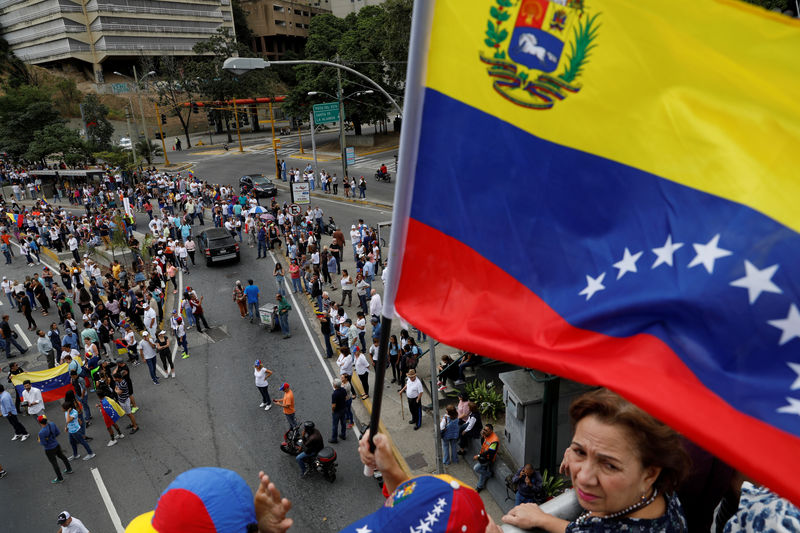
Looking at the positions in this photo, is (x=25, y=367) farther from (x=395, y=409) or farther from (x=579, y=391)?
(x=579, y=391)

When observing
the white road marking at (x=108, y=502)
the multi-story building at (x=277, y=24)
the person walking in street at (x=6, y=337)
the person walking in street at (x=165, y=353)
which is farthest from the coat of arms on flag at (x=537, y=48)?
the multi-story building at (x=277, y=24)

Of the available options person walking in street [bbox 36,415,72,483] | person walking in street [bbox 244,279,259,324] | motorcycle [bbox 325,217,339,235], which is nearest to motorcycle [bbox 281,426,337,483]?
person walking in street [bbox 36,415,72,483]

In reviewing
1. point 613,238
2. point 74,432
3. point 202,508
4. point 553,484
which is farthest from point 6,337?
point 613,238

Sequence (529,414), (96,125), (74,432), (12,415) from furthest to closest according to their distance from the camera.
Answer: (96,125) → (12,415) → (74,432) → (529,414)

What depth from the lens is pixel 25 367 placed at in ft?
54.2

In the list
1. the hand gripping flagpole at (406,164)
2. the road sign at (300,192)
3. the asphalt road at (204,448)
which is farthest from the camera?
the road sign at (300,192)

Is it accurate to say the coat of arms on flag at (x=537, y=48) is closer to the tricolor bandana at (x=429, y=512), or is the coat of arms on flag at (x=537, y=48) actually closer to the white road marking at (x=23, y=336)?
→ the tricolor bandana at (x=429, y=512)

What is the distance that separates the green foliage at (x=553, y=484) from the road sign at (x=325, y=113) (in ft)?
88.1

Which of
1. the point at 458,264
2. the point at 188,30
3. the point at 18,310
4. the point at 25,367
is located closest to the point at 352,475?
the point at 458,264

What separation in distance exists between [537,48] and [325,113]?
31.6 m

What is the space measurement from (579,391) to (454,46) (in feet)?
29.0

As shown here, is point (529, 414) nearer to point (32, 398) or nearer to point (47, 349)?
point (32, 398)

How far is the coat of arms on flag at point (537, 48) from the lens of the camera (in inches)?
92.7

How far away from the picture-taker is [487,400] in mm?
11961
